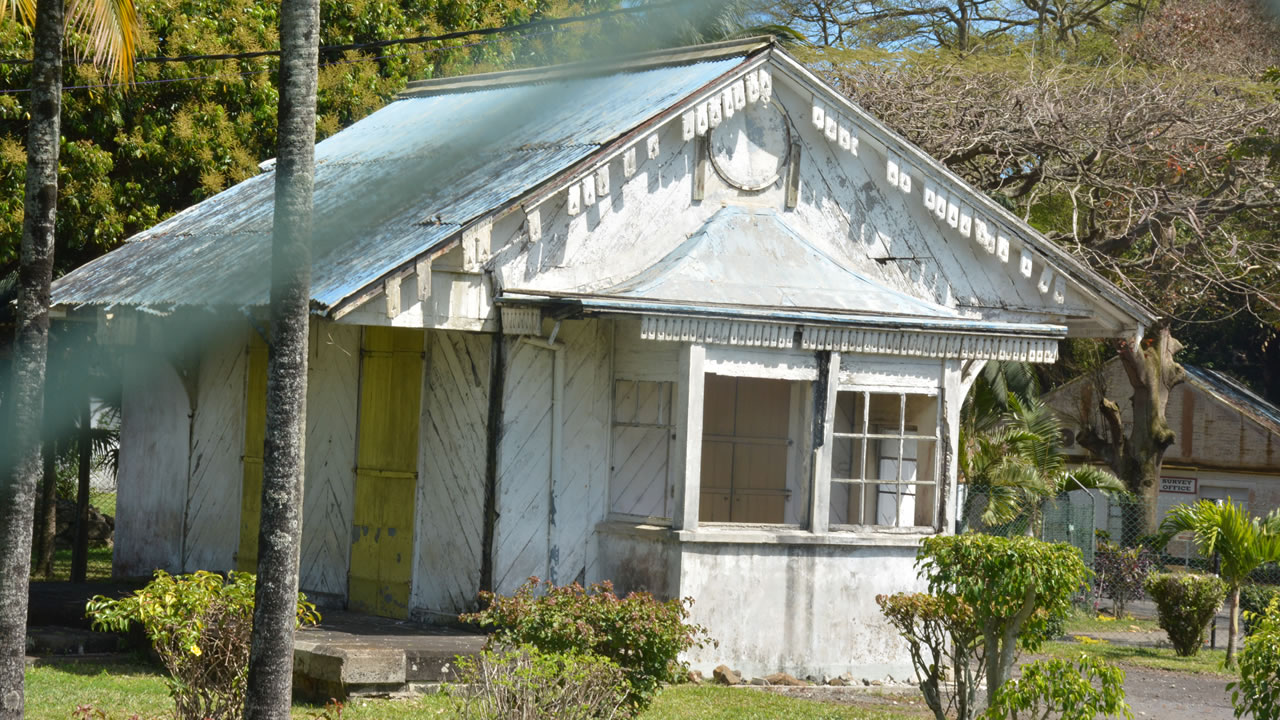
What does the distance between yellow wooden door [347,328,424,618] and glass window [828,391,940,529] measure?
151 inches

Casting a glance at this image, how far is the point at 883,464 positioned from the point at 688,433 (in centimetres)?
271

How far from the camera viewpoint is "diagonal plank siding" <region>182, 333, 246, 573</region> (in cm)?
1461

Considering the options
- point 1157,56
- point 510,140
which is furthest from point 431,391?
point 1157,56

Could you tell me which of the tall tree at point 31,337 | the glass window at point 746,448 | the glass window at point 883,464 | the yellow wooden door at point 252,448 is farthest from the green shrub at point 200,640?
the glass window at point 746,448

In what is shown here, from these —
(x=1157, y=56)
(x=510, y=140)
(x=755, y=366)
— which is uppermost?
(x=1157, y=56)

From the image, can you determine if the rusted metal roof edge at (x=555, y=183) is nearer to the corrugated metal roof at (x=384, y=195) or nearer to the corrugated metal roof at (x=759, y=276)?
the corrugated metal roof at (x=384, y=195)

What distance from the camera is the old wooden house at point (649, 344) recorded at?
464 inches

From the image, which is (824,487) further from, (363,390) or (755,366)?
(363,390)

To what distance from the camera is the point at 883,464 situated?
1369 centimetres

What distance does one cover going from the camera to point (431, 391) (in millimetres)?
12602

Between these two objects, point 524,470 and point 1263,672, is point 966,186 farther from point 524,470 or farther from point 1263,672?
point 1263,672

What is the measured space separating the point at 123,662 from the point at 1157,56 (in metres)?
22.1

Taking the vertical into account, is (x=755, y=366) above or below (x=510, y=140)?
below

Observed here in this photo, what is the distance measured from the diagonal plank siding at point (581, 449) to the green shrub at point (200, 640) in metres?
4.50
